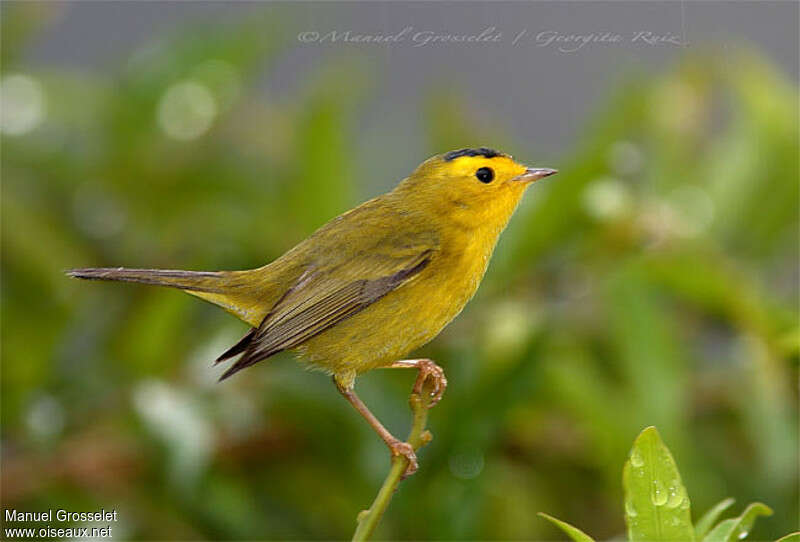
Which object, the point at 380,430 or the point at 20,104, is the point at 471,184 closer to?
the point at 380,430

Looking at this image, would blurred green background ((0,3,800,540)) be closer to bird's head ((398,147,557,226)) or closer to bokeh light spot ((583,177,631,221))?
bokeh light spot ((583,177,631,221))

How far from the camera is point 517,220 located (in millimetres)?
2062

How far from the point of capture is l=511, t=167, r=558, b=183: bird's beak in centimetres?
78

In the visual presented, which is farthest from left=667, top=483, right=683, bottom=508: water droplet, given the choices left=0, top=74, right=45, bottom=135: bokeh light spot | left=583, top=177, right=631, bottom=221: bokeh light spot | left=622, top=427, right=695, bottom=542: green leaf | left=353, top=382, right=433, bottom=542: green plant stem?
left=0, top=74, right=45, bottom=135: bokeh light spot

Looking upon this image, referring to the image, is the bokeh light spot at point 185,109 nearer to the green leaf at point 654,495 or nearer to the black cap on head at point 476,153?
the black cap on head at point 476,153

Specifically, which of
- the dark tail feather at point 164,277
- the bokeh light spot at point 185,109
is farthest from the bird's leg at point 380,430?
the bokeh light spot at point 185,109

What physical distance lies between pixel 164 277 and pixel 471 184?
0.24m

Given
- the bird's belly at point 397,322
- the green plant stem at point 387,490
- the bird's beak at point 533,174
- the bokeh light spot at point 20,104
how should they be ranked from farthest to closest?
1. the bokeh light spot at point 20,104
2. the bird's belly at point 397,322
3. the bird's beak at point 533,174
4. the green plant stem at point 387,490

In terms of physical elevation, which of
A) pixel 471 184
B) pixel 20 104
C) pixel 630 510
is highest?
pixel 471 184

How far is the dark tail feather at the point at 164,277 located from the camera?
719 millimetres

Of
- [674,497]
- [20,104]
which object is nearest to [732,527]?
[674,497]

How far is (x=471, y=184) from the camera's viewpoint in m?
0.86

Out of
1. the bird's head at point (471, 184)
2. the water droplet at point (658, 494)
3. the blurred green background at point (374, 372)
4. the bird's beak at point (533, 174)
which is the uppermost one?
the bird's beak at point (533, 174)

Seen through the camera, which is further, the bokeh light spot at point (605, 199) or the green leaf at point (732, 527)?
the bokeh light spot at point (605, 199)
